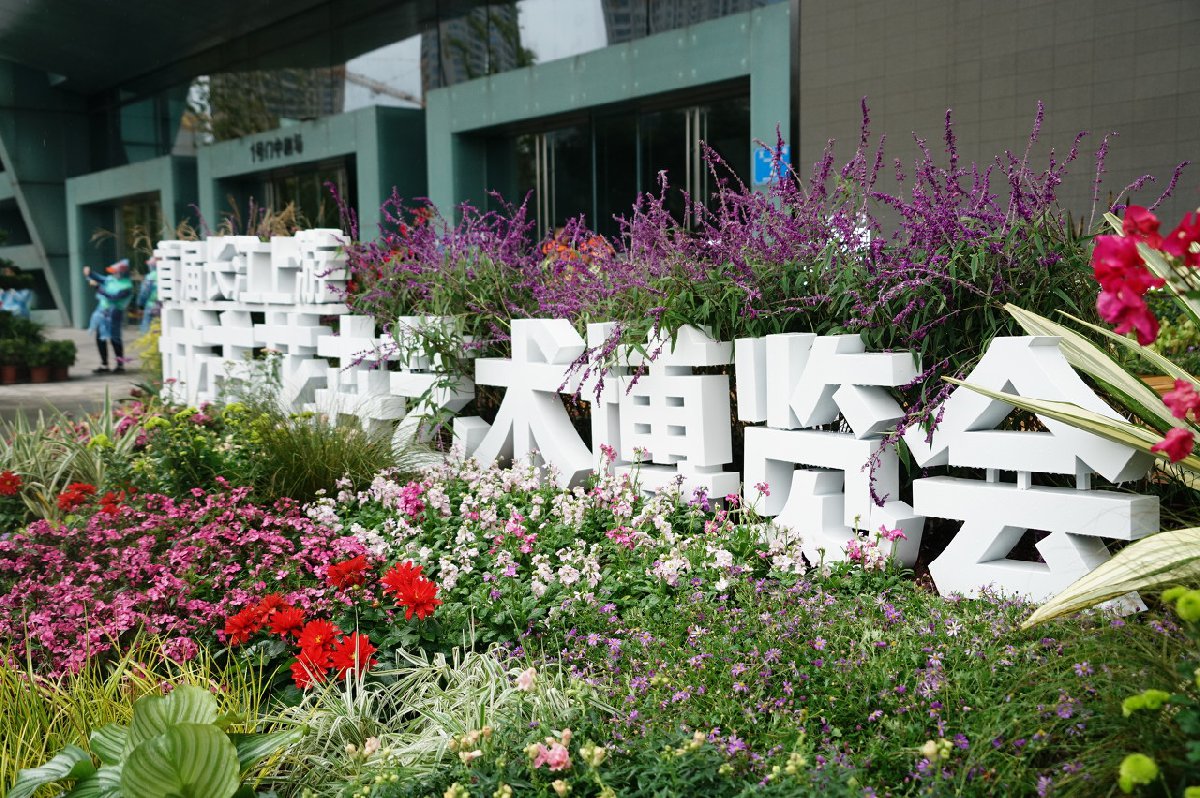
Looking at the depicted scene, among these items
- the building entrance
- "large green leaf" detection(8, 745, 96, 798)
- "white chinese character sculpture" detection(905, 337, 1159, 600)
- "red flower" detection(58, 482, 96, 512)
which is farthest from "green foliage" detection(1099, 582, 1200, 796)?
the building entrance

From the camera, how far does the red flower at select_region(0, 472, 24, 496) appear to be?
16.2 feet

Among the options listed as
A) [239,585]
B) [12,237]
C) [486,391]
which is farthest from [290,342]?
[12,237]

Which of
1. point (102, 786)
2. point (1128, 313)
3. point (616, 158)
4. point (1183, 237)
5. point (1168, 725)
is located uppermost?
point (616, 158)

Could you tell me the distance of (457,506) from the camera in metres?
4.35

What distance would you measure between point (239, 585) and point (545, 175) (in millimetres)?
8940

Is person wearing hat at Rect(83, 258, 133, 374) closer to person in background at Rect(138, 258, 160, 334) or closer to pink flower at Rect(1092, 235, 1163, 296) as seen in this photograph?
person in background at Rect(138, 258, 160, 334)

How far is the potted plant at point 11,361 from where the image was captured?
11.2 meters

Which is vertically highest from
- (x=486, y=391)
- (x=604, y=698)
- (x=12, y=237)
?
(x=12, y=237)

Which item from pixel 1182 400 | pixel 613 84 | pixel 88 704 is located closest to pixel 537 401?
pixel 88 704

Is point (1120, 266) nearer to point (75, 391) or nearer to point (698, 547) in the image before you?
point (698, 547)

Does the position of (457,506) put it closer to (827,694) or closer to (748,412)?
(748,412)

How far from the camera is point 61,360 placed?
38.7 ft

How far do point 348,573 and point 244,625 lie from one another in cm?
33

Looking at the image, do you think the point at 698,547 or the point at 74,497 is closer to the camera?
the point at 698,547
